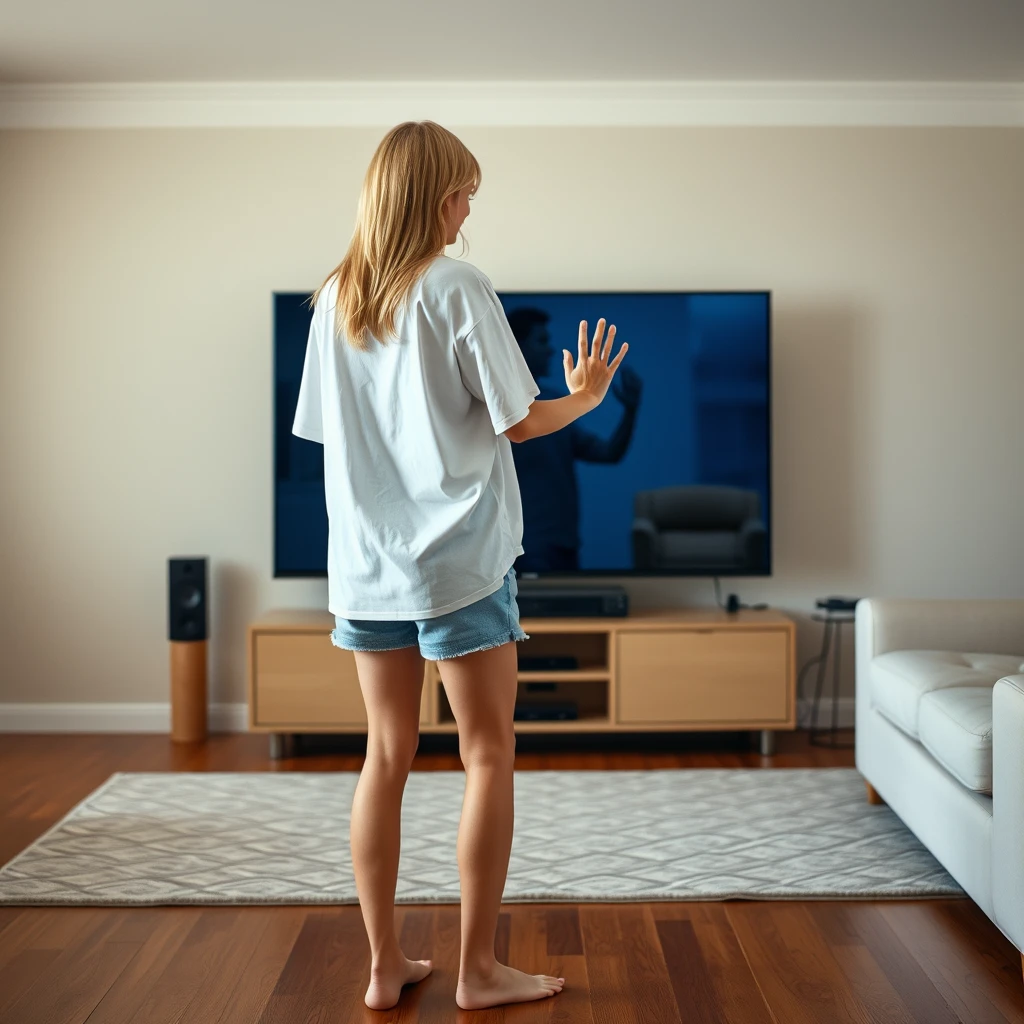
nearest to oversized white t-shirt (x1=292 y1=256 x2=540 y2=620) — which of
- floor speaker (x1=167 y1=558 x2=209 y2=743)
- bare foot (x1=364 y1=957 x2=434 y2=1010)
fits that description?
bare foot (x1=364 y1=957 x2=434 y2=1010)

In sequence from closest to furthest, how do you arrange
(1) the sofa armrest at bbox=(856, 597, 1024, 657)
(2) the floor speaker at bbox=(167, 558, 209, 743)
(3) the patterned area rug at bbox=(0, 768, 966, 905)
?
(3) the patterned area rug at bbox=(0, 768, 966, 905), (1) the sofa armrest at bbox=(856, 597, 1024, 657), (2) the floor speaker at bbox=(167, 558, 209, 743)

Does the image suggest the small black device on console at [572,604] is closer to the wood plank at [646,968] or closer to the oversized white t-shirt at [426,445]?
the wood plank at [646,968]

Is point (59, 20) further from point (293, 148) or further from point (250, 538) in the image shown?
point (250, 538)

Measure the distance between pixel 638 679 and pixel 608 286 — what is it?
1.46 meters

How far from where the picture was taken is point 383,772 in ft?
6.19

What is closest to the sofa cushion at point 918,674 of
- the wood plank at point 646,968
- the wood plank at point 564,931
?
the wood plank at point 646,968

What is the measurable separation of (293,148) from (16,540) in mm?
1815

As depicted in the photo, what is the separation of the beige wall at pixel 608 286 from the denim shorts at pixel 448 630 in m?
2.37

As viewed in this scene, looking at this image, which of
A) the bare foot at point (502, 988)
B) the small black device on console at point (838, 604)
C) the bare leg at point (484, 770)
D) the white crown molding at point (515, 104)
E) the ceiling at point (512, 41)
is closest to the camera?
the bare leg at point (484, 770)

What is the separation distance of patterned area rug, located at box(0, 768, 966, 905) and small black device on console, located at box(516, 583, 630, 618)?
0.56 metres

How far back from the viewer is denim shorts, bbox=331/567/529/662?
5.79ft

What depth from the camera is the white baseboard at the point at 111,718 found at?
165 inches

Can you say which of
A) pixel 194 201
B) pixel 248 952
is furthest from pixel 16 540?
pixel 248 952

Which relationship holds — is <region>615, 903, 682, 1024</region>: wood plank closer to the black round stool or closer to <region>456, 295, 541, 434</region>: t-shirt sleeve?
<region>456, 295, 541, 434</region>: t-shirt sleeve
